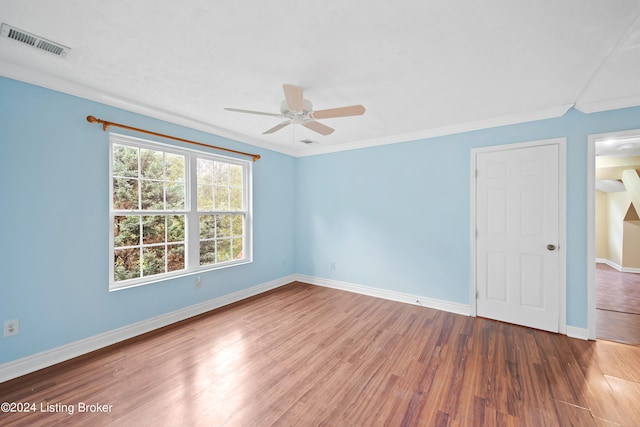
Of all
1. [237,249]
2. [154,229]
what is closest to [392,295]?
[237,249]

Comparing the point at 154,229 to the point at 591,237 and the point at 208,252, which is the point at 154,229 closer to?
the point at 208,252

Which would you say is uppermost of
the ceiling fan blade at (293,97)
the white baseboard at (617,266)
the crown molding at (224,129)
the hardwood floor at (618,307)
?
the crown molding at (224,129)

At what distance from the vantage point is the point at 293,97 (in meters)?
2.08

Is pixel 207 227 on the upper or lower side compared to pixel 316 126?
lower

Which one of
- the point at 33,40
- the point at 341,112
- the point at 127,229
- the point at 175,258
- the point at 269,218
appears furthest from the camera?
the point at 269,218

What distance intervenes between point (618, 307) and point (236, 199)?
5.69 meters

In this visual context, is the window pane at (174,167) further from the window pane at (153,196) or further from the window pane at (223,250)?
the window pane at (223,250)

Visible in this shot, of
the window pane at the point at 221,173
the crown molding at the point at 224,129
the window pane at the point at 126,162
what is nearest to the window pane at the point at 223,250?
the window pane at the point at 221,173

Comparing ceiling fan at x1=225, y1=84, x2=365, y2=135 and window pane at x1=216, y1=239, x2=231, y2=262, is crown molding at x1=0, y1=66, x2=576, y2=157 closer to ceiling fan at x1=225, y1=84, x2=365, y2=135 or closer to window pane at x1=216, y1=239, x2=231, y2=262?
ceiling fan at x1=225, y1=84, x2=365, y2=135

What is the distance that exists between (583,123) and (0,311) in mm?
5735

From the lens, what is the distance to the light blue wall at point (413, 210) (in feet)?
9.07

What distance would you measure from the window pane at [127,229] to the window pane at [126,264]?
13 cm

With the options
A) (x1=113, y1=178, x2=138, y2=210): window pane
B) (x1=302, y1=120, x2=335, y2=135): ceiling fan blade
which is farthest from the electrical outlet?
(x1=302, y1=120, x2=335, y2=135): ceiling fan blade

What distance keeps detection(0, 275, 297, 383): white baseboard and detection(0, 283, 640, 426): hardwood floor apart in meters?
0.09
